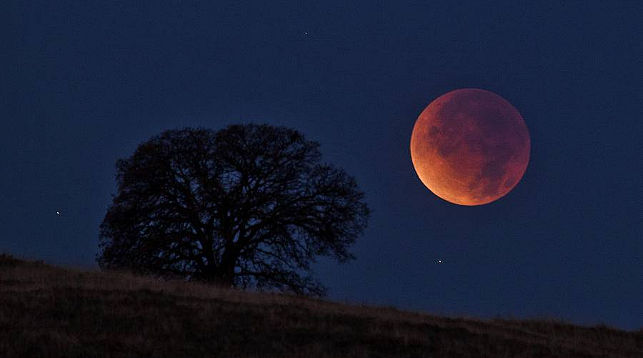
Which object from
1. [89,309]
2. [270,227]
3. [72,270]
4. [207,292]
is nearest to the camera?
[89,309]

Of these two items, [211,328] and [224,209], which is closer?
[211,328]

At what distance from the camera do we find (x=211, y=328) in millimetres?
15719

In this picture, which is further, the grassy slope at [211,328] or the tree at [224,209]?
the tree at [224,209]

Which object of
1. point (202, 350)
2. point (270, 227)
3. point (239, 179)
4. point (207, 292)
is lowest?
point (202, 350)

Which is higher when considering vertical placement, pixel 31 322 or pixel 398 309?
pixel 398 309

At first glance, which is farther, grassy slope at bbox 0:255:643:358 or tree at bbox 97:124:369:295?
tree at bbox 97:124:369:295

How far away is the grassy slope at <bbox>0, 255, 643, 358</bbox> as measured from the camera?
45.5ft

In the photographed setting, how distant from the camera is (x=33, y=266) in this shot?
27.2 metres

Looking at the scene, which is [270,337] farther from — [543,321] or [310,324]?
[543,321]

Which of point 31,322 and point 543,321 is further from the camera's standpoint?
point 543,321

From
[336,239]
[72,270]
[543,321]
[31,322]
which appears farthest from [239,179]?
[31,322]

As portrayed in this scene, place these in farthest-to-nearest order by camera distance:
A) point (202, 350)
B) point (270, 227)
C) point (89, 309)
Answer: point (270, 227) → point (89, 309) → point (202, 350)

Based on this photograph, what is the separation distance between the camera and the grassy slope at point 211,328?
45.5 ft

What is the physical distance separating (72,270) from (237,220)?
25.4 feet
